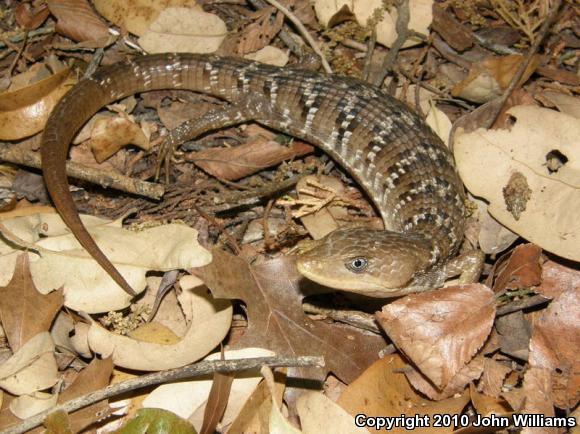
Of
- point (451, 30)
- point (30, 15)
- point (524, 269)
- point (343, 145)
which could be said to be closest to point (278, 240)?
point (343, 145)

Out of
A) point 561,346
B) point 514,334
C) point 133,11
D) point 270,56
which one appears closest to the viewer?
point 561,346

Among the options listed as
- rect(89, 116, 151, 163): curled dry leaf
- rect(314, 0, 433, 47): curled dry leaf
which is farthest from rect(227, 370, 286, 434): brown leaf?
rect(314, 0, 433, 47): curled dry leaf

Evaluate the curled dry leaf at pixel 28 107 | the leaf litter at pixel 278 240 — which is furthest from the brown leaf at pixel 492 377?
the curled dry leaf at pixel 28 107

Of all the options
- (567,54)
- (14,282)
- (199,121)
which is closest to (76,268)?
(14,282)

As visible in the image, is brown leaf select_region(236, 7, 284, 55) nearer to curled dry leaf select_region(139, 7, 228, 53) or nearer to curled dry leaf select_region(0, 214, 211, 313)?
curled dry leaf select_region(139, 7, 228, 53)

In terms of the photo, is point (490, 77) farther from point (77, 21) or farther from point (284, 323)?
point (77, 21)

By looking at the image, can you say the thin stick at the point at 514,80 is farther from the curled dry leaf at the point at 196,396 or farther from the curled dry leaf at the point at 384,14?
the curled dry leaf at the point at 196,396

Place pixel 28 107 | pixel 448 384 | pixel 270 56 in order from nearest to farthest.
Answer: pixel 448 384 < pixel 28 107 < pixel 270 56
